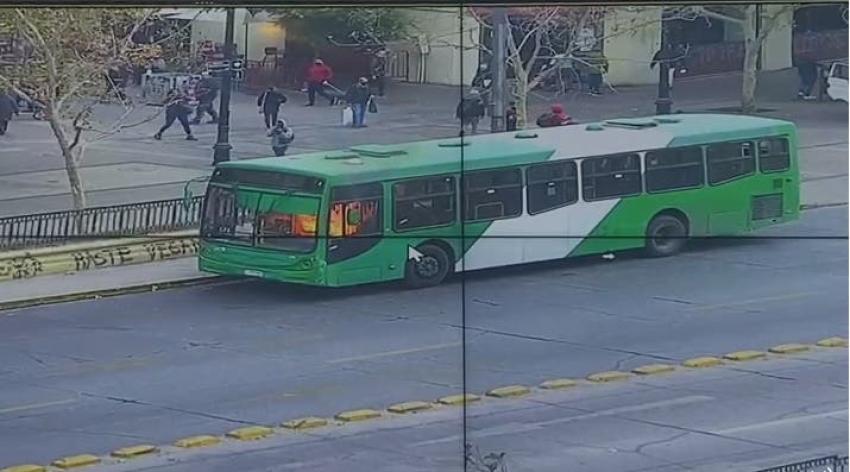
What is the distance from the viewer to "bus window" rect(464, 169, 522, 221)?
6727 mm

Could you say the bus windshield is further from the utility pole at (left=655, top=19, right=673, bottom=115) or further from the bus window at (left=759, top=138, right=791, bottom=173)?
the bus window at (left=759, top=138, right=791, bottom=173)

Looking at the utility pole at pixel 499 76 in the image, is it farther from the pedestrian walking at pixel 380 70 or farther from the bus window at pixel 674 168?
the bus window at pixel 674 168

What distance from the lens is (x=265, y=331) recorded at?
21.9 feet

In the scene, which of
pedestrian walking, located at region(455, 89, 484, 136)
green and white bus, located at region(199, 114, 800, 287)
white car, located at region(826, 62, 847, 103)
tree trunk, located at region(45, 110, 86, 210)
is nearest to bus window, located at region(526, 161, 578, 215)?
green and white bus, located at region(199, 114, 800, 287)

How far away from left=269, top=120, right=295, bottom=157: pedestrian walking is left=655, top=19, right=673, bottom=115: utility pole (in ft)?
5.06

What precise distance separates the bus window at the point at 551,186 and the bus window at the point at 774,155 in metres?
0.81

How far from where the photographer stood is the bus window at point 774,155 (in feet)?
22.6

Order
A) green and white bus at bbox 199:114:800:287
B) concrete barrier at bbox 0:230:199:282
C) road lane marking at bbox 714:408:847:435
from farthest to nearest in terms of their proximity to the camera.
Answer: road lane marking at bbox 714:408:847:435
green and white bus at bbox 199:114:800:287
concrete barrier at bbox 0:230:199:282

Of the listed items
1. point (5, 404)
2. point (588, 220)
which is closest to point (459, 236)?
point (588, 220)

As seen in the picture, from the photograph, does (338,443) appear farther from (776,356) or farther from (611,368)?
(776,356)

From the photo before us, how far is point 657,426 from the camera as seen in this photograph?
6789mm

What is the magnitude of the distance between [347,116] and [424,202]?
18.8 inches

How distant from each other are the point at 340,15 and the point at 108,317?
156 centimetres

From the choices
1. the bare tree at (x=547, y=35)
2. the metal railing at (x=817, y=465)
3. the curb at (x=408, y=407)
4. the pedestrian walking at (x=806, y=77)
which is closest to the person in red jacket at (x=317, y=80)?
the bare tree at (x=547, y=35)
